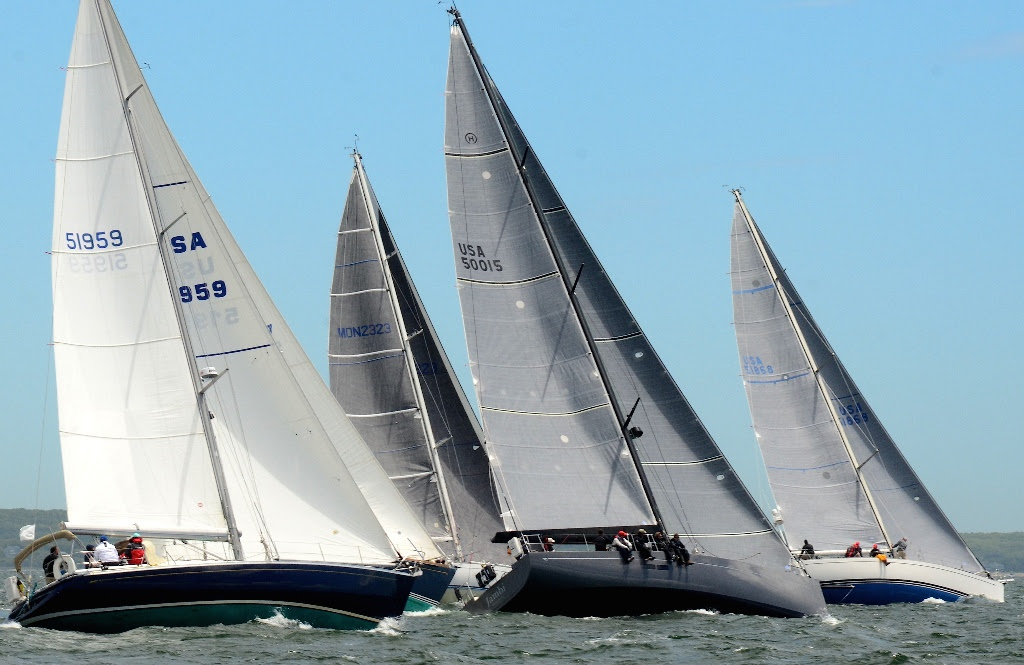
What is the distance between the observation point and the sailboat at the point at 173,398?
22.6m

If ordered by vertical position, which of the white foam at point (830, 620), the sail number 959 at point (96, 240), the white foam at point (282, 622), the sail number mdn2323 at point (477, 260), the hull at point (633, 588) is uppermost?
the sail number mdn2323 at point (477, 260)

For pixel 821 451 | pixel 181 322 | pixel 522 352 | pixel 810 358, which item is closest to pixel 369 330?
pixel 522 352

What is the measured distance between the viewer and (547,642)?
2247 cm

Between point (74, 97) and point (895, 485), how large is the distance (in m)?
22.5

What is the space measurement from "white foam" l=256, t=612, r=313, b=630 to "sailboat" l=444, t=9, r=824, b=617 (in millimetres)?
4544

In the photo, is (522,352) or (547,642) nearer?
(547,642)

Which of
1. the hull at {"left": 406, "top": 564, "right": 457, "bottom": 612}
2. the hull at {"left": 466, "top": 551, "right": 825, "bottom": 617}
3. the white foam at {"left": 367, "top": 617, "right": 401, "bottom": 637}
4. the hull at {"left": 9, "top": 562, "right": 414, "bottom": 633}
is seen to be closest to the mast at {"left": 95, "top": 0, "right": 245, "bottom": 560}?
the hull at {"left": 9, "top": 562, "right": 414, "bottom": 633}

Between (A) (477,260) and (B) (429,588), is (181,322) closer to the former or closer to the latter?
(A) (477,260)

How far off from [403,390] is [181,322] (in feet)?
40.4

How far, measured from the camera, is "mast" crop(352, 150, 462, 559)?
34031 mm

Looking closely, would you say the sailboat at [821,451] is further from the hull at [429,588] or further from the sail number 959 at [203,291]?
the sail number 959 at [203,291]

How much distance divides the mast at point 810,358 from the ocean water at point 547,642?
32.1 feet

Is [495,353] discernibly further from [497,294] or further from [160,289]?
[160,289]

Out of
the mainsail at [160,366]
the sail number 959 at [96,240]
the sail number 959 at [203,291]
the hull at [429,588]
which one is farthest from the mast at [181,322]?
the hull at [429,588]
